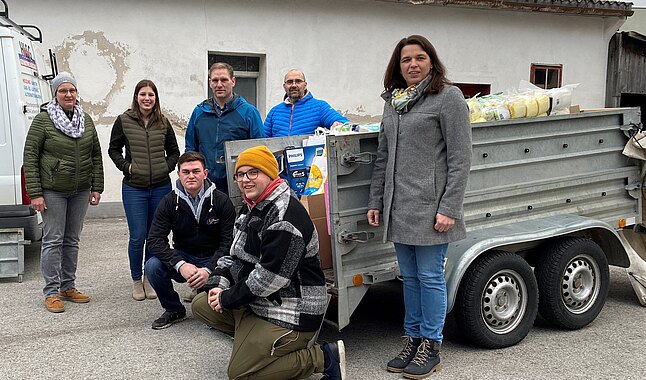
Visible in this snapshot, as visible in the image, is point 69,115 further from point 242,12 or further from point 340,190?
point 242,12

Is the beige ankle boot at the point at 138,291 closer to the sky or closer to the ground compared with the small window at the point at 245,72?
closer to the ground

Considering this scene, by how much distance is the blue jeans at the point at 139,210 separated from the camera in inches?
215

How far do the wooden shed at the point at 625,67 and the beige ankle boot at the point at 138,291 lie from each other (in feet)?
37.1

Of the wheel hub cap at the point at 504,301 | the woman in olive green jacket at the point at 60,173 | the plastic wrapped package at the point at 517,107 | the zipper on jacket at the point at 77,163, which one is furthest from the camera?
the zipper on jacket at the point at 77,163

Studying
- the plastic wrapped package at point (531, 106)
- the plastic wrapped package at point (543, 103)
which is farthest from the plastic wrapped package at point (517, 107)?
the plastic wrapped package at point (543, 103)

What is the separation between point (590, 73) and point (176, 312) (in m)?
11.3

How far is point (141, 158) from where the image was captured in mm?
5453

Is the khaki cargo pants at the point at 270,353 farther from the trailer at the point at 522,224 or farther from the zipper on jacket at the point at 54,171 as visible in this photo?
the zipper on jacket at the point at 54,171

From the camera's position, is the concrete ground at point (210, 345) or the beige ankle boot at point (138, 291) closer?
the concrete ground at point (210, 345)

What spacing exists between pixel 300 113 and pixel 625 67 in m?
10.9

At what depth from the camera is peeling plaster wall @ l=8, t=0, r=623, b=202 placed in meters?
9.50

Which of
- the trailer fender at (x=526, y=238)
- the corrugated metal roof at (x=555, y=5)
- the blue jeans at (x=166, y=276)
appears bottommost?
the blue jeans at (x=166, y=276)

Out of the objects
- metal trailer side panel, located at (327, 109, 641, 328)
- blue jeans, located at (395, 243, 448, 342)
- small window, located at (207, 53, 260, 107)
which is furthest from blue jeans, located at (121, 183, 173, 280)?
small window, located at (207, 53, 260, 107)

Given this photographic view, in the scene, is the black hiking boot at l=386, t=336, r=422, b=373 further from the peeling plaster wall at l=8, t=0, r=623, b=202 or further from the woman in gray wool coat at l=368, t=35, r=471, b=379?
the peeling plaster wall at l=8, t=0, r=623, b=202
